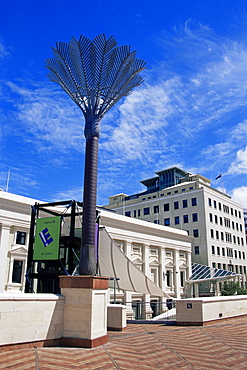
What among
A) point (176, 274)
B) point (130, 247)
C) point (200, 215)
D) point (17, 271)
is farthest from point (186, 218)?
point (17, 271)

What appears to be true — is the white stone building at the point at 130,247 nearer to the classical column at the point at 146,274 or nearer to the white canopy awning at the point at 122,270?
the classical column at the point at 146,274

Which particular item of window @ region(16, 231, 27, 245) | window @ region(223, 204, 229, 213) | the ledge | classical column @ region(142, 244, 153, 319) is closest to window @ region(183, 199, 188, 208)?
window @ region(223, 204, 229, 213)

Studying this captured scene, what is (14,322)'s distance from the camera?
10.6m

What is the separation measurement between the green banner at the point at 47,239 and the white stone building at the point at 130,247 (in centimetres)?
1429

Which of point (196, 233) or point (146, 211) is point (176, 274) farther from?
point (146, 211)

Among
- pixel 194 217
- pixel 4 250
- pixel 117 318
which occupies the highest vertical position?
pixel 194 217

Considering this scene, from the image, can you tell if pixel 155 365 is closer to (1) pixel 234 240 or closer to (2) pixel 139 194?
(1) pixel 234 240

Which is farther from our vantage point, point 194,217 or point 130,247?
point 194,217

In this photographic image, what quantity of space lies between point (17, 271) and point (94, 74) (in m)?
23.2

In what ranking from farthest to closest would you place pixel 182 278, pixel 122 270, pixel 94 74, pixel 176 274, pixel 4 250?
pixel 182 278 < pixel 176 274 < pixel 4 250 < pixel 122 270 < pixel 94 74

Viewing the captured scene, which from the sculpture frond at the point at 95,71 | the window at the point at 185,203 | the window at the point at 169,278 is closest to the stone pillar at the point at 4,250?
the sculpture frond at the point at 95,71

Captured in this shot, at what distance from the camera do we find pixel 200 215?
62.4 metres

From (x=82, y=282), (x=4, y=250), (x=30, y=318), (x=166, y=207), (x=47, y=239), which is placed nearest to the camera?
(x=30, y=318)

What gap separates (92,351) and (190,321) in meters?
9.14
